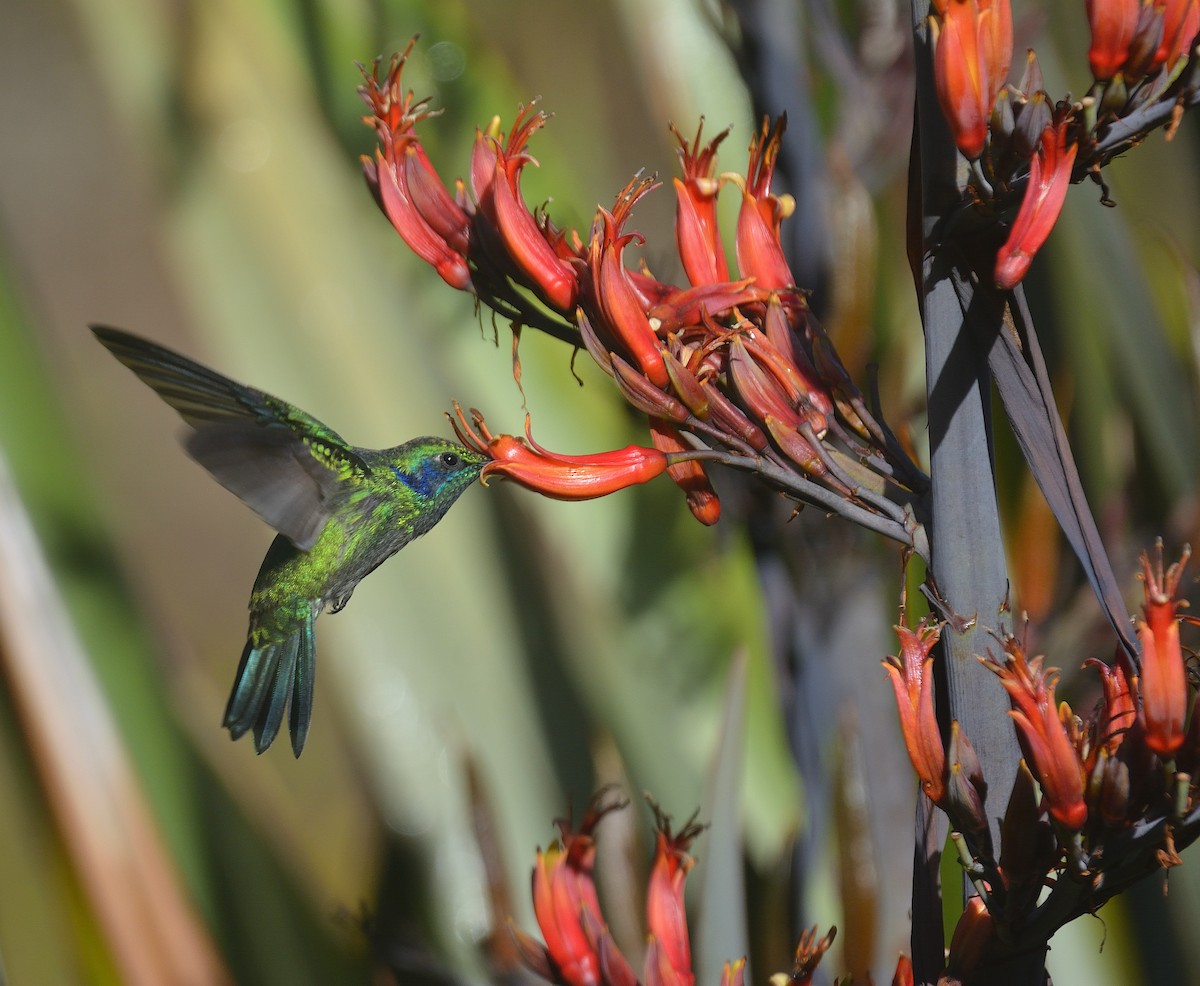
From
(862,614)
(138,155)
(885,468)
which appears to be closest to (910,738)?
(885,468)

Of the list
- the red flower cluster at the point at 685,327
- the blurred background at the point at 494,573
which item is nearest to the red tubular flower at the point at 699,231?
the red flower cluster at the point at 685,327

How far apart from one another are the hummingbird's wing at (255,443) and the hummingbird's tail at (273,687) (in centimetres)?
8

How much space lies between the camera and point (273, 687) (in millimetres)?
691

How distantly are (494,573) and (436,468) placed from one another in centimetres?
53

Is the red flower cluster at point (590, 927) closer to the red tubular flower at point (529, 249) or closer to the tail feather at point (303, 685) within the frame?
the tail feather at point (303, 685)

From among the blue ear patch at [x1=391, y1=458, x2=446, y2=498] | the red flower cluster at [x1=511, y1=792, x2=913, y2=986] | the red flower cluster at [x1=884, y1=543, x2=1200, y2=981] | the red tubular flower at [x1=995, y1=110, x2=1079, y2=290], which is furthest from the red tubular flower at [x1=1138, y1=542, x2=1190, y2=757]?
the blue ear patch at [x1=391, y1=458, x2=446, y2=498]

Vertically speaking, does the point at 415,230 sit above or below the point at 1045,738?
above

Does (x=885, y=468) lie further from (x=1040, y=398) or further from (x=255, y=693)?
(x=255, y=693)

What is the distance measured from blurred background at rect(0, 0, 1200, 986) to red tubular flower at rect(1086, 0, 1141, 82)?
0.35m

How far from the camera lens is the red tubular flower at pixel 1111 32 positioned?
40 centimetres

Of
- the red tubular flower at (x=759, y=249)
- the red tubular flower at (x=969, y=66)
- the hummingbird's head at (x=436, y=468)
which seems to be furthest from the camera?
the hummingbird's head at (x=436, y=468)

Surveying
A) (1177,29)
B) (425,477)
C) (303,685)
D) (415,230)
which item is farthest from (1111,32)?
(303,685)

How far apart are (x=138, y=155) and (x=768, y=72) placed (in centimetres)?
73

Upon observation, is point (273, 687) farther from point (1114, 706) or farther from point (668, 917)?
point (1114, 706)
